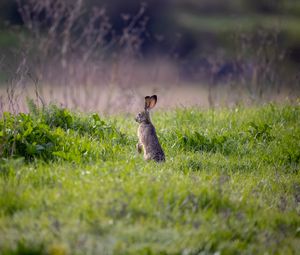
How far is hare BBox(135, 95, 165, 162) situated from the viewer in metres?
7.62

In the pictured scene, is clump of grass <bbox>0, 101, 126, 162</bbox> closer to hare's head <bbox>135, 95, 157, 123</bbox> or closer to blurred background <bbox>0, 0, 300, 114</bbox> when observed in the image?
hare's head <bbox>135, 95, 157, 123</bbox>

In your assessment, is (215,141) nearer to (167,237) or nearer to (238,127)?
(238,127)

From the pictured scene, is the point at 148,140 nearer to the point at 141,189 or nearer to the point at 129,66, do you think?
the point at 141,189

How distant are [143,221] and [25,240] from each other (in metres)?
1.03

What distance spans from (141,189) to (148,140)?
1.79 m

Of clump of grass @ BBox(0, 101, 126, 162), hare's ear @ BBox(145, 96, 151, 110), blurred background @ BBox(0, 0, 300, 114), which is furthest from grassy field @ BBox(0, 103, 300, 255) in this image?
blurred background @ BBox(0, 0, 300, 114)

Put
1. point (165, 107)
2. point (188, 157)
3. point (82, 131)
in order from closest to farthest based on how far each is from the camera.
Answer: point (188, 157), point (82, 131), point (165, 107)

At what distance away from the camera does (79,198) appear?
581 centimetres

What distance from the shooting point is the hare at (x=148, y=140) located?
300 inches

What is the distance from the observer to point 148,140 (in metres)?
7.75

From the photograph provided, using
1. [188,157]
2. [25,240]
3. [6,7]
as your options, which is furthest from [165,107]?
Answer: [6,7]

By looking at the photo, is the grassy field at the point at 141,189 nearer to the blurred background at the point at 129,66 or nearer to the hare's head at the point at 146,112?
the hare's head at the point at 146,112

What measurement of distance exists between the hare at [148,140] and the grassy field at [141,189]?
144 millimetres

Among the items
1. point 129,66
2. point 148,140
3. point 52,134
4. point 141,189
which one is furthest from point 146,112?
point 129,66
